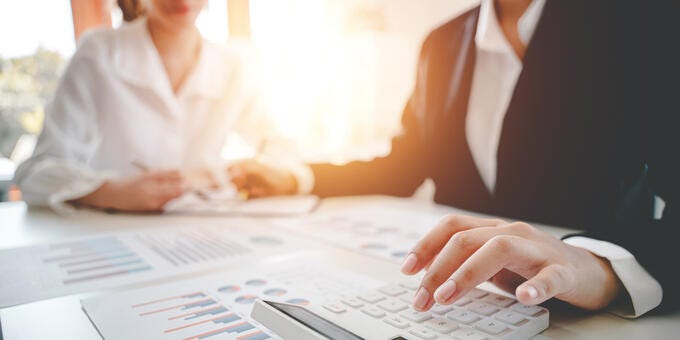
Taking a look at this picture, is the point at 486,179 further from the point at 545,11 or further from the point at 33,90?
the point at 33,90

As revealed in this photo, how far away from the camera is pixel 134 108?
128 cm

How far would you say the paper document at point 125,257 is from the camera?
0.52m

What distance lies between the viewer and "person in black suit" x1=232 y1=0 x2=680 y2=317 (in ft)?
1.37

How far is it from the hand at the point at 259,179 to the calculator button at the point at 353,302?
2.24 feet

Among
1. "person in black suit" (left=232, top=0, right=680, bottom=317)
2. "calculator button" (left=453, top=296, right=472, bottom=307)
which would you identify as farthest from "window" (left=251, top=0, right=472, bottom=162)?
"calculator button" (left=453, top=296, right=472, bottom=307)

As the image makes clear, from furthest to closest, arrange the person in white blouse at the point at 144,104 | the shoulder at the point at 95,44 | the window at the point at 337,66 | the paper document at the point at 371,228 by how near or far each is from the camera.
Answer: the window at the point at 337,66 → the shoulder at the point at 95,44 → the person in white blouse at the point at 144,104 → the paper document at the point at 371,228

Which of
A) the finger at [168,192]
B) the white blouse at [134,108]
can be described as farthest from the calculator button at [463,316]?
the white blouse at [134,108]

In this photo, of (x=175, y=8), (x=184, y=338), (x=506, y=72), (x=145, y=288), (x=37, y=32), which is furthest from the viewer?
(x=37, y=32)

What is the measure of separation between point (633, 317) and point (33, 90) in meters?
2.76

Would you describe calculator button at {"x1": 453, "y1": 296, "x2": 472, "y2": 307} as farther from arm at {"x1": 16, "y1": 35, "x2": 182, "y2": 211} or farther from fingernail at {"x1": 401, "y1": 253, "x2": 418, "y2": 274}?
arm at {"x1": 16, "y1": 35, "x2": 182, "y2": 211}

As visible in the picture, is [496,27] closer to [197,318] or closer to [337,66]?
[197,318]

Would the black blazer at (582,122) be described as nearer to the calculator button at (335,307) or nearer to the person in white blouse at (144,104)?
the calculator button at (335,307)

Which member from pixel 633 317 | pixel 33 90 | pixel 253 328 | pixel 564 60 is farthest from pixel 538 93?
pixel 33 90

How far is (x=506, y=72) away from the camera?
0.97 meters
